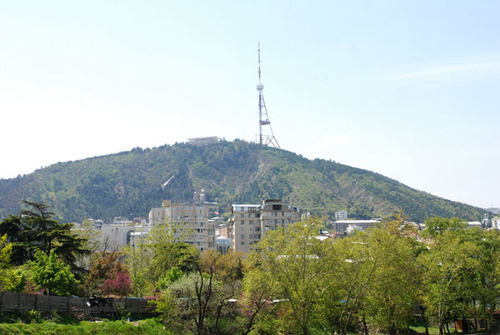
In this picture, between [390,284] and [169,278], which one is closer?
[390,284]

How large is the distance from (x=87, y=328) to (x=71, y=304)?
4467mm

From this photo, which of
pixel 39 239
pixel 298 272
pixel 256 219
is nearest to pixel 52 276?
pixel 39 239

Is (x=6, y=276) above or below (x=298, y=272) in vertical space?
above

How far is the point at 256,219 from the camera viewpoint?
341ft

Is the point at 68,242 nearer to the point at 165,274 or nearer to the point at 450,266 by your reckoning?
the point at 165,274

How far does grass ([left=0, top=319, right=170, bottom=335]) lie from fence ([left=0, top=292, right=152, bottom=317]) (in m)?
1.82

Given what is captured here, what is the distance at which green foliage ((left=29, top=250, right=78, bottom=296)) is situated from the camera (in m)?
37.1

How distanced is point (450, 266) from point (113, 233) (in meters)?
105

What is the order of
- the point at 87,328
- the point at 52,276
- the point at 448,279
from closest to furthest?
1. the point at 87,328
2. the point at 52,276
3. the point at 448,279

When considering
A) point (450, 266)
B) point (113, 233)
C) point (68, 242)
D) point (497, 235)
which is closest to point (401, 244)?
point (450, 266)

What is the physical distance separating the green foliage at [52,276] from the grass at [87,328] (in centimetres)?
430

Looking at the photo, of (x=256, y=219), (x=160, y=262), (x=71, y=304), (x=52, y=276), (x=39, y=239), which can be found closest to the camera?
(x=71, y=304)

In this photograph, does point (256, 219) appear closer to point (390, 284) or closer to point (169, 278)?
point (169, 278)

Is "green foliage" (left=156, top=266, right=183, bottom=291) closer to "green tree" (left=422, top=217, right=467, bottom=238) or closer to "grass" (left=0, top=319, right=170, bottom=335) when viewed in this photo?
"grass" (left=0, top=319, right=170, bottom=335)
